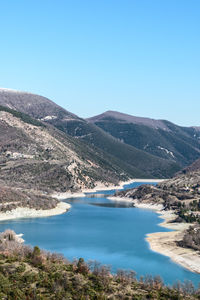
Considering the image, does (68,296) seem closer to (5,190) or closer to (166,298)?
(166,298)

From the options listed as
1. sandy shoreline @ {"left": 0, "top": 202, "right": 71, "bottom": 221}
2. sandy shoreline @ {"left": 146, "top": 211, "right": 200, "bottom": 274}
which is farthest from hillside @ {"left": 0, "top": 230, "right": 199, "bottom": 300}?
sandy shoreline @ {"left": 0, "top": 202, "right": 71, "bottom": 221}

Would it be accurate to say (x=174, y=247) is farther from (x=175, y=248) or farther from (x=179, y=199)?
(x=179, y=199)

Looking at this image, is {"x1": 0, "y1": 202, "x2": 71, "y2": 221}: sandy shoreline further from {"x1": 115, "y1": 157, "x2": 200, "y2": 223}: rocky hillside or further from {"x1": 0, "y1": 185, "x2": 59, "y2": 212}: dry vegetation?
{"x1": 115, "y1": 157, "x2": 200, "y2": 223}: rocky hillside

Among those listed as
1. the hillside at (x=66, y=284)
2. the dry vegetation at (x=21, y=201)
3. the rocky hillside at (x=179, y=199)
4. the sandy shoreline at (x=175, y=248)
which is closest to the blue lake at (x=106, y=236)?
the sandy shoreline at (x=175, y=248)

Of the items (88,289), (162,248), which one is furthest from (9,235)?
(88,289)

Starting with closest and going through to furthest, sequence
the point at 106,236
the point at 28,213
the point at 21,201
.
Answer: the point at 106,236 → the point at 28,213 → the point at 21,201

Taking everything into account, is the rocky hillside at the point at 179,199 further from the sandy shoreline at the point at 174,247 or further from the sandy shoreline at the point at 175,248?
the sandy shoreline at the point at 175,248

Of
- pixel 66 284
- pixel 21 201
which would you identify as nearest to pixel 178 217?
pixel 21 201
